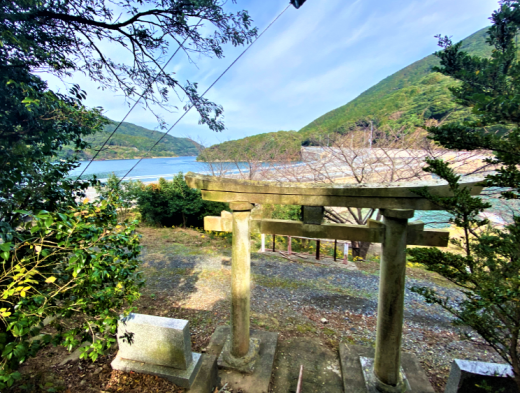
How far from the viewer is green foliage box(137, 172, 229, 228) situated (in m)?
9.78

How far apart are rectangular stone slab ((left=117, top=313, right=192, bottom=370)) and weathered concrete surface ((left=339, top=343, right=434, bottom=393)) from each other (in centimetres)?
199

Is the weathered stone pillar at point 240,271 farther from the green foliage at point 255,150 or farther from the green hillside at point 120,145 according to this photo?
the green foliage at point 255,150

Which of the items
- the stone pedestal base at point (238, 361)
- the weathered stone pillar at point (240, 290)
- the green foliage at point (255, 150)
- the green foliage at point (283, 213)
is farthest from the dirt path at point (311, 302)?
the green foliage at point (255, 150)

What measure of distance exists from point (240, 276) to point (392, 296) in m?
1.71

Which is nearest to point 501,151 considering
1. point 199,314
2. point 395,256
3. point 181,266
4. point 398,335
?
point 395,256

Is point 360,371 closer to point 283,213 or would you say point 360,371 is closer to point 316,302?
point 316,302

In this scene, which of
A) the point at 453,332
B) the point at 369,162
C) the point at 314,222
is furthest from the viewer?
the point at 369,162

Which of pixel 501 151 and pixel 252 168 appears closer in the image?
pixel 501 151

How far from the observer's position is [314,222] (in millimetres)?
2633

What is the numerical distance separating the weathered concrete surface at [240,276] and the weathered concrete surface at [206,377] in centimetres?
36

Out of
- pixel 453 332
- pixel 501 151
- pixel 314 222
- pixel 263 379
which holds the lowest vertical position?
pixel 453 332

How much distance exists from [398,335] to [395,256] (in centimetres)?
89

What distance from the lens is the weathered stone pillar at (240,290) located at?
277 centimetres

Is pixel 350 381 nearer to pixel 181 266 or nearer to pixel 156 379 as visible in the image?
pixel 156 379
